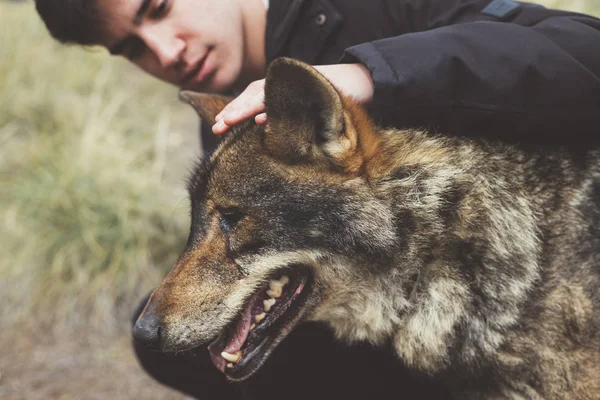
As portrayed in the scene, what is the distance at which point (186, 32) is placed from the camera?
3.09 metres

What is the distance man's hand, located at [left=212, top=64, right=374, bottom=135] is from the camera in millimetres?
2299

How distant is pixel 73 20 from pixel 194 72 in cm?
61

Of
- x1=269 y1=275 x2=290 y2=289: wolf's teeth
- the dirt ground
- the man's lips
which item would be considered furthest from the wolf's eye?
the dirt ground

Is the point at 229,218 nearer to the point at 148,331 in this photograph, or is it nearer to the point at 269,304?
the point at 269,304

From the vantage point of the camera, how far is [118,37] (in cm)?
321

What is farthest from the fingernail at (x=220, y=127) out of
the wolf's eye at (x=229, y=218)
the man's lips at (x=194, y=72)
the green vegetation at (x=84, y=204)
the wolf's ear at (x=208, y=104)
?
the green vegetation at (x=84, y=204)

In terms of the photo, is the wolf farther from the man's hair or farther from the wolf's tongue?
the man's hair

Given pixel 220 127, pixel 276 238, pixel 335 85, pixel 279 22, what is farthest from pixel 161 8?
pixel 276 238

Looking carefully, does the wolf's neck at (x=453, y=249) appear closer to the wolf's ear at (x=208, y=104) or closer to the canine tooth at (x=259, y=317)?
the canine tooth at (x=259, y=317)

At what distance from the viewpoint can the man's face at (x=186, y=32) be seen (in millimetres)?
3070

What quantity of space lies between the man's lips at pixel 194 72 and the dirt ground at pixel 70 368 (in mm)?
2072

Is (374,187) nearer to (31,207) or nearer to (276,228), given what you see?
(276,228)

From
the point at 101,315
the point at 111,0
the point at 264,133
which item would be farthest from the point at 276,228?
the point at 101,315

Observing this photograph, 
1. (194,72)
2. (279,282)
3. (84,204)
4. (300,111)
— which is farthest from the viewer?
(84,204)
